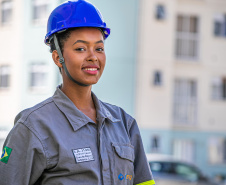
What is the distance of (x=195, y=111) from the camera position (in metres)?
19.2

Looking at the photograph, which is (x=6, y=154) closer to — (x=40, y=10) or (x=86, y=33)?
(x=86, y=33)

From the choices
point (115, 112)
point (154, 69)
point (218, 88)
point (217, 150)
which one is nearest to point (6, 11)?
point (154, 69)

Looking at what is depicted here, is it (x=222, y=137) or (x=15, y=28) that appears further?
(x=222, y=137)

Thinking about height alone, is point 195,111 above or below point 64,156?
below

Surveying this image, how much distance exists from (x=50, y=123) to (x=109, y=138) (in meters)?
0.31

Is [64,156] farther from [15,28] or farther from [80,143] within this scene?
[15,28]

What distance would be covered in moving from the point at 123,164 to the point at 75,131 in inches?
11.3

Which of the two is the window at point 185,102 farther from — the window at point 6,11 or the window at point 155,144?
the window at point 6,11

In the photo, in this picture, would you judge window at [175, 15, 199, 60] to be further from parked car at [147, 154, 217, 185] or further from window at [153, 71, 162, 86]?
parked car at [147, 154, 217, 185]

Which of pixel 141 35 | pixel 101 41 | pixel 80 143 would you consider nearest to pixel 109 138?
pixel 80 143

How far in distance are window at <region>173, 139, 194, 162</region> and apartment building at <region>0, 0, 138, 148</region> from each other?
2.57 m

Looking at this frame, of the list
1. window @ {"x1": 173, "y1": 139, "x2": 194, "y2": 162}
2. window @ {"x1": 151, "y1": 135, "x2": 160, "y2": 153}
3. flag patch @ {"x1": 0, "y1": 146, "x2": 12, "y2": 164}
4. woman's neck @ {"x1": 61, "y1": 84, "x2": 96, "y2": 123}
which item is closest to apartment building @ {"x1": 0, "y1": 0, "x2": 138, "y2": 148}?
window @ {"x1": 151, "y1": 135, "x2": 160, "y2": 153}

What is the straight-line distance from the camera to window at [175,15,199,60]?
1933cm

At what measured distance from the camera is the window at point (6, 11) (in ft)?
61.1
